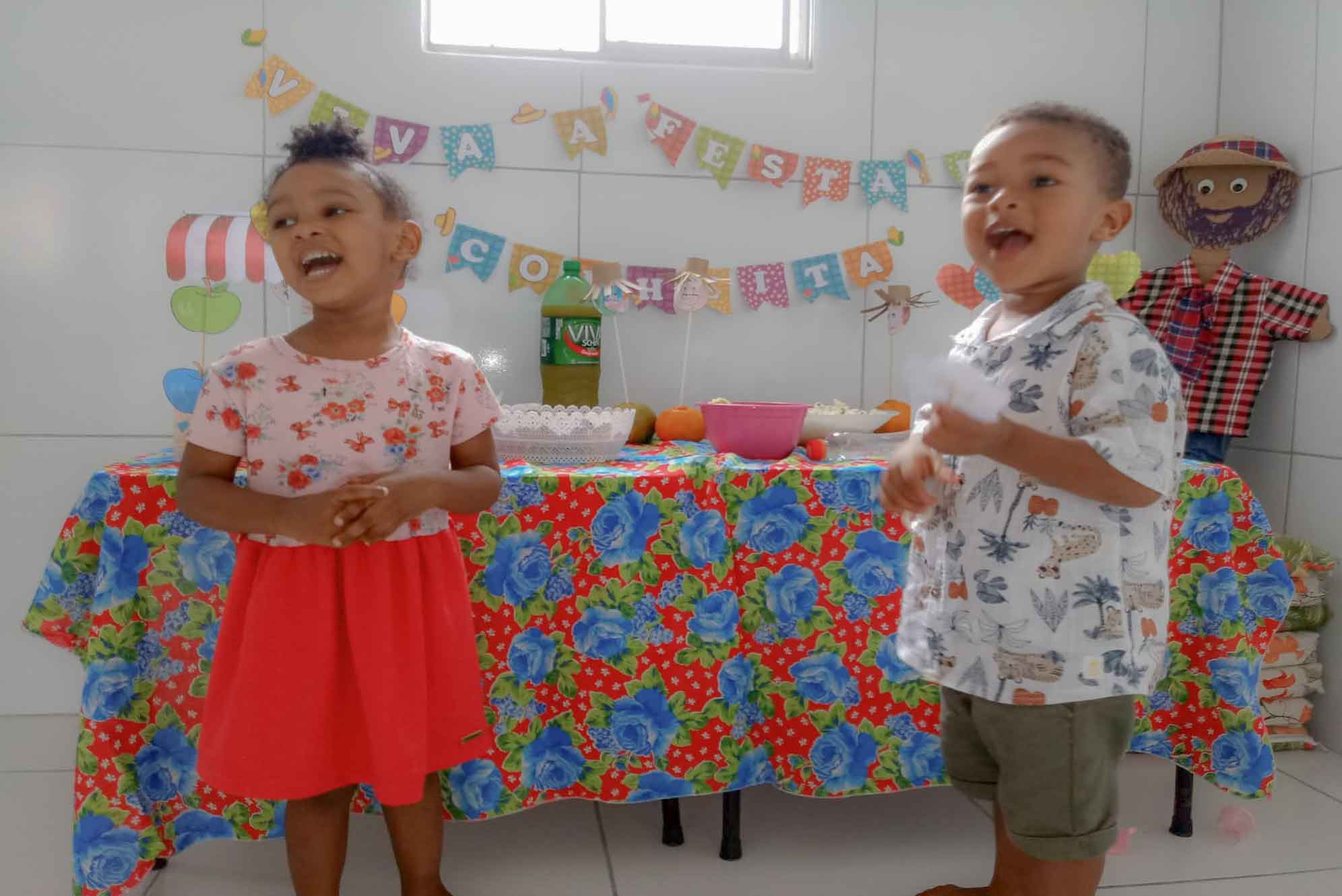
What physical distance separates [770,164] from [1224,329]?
935 millimetres

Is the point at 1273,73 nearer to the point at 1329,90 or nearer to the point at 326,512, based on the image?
the point at 1329,90

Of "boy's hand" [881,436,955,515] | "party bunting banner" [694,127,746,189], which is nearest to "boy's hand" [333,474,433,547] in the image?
"boy's hand" [881,436,955,515]

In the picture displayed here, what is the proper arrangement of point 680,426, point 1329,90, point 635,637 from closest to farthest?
point 635,637, point 680,426, point 1329,90

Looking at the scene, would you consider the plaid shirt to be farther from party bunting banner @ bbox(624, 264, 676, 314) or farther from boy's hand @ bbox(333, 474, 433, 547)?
boy's hand @ bbox(333, 474, 433, 547)

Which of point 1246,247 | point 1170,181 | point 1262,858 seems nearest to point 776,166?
point 1170,181

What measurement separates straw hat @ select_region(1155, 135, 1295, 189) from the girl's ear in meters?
1.53

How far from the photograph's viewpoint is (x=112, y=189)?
73.4 inches

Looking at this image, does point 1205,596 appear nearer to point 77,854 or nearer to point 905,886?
point 905,886

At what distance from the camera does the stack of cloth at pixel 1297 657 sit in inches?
72.9

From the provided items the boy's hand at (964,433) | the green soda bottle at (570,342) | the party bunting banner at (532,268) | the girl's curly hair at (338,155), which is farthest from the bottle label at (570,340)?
the boy's hand at (964,433)

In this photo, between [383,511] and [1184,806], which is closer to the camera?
[383,511]

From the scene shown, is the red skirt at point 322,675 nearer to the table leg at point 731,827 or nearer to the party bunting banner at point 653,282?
the table leg at point 731,827

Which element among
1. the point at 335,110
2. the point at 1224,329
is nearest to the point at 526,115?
the point at 335,110

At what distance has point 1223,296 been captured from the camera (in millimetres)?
1951
